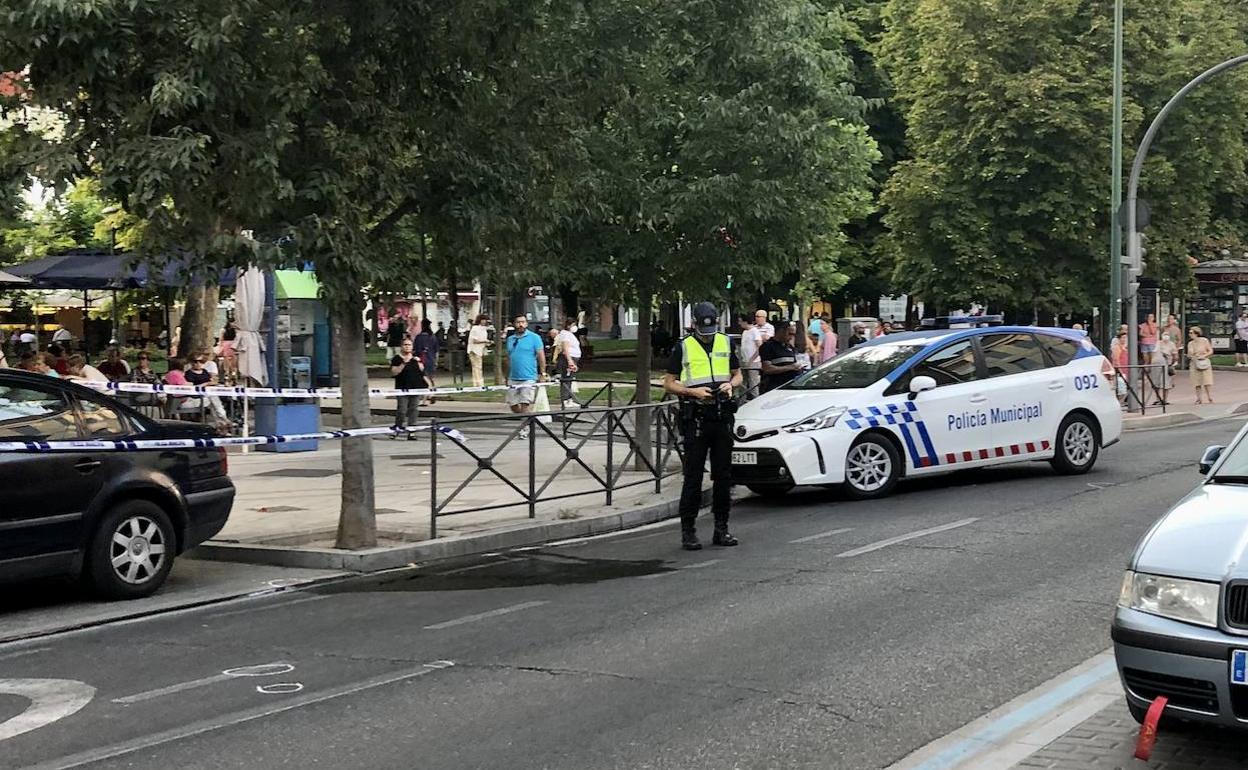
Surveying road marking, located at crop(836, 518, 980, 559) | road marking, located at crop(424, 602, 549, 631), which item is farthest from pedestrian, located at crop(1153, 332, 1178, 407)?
road marking, located at crop(424, 602, 549, 631)

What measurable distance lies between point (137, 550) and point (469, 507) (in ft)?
11.6

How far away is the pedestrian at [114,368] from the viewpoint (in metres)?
19.0

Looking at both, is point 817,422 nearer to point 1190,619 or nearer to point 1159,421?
point 1190,619

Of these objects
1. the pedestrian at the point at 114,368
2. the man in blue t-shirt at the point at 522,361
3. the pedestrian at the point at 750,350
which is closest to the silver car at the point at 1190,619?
the pedestrian at the point at 750,350

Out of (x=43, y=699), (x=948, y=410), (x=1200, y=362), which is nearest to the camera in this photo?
(x=43, y=699)

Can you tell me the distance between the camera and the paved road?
5648mm

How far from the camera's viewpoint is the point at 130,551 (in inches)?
360

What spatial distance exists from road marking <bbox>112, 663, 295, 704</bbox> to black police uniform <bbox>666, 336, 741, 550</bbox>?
14.0 feet

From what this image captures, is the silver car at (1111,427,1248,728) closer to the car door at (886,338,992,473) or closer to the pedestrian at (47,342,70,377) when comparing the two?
the car door at (886,338,992,473)

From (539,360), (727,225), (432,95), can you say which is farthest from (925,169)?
(432,95)

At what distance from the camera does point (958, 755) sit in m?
5.27

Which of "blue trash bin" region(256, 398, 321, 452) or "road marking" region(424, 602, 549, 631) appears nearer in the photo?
"road marking" region(424, 602, 549, 631)

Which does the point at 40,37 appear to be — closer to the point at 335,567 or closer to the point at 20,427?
the point at 20,427

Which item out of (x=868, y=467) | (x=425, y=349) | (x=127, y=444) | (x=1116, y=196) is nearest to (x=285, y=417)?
(x=868, y=467)
